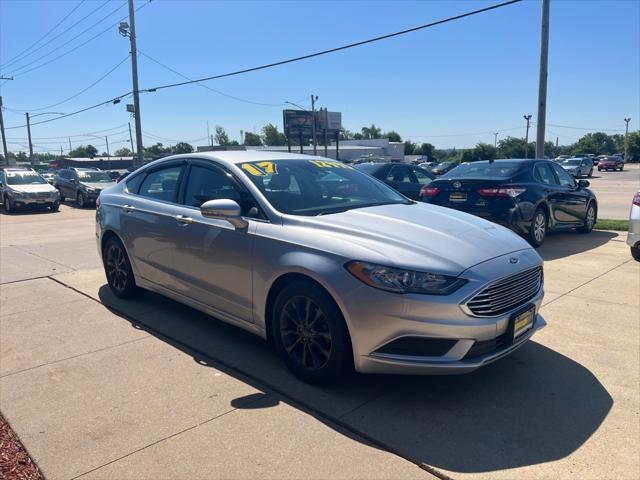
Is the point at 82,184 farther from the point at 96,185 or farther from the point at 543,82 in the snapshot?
the point at 543,82

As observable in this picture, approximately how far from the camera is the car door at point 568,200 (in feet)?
29.9

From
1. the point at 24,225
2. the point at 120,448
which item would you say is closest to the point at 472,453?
the point at 120,448

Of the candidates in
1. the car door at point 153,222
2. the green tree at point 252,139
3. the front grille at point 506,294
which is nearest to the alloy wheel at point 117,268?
the car door at point 153,222

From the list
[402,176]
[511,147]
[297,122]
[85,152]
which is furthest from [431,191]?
[85,152]

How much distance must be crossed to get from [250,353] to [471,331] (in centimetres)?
192

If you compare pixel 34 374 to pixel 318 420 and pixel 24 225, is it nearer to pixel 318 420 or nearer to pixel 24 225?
pixel 318 420

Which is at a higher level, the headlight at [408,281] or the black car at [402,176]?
the black car at [402,176]

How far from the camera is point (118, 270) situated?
567 centimetres

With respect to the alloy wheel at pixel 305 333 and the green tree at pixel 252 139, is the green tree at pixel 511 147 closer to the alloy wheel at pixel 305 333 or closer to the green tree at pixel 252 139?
the green tree at pixel 252 139

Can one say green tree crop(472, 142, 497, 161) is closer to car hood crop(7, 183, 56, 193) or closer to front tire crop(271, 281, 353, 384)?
car hood crop(7, 183, 56, 193)

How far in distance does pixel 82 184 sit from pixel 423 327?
20274 mm

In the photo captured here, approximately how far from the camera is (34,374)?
3902 millimetres

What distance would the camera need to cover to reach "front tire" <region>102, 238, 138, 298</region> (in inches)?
217

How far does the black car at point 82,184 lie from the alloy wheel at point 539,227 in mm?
16726
